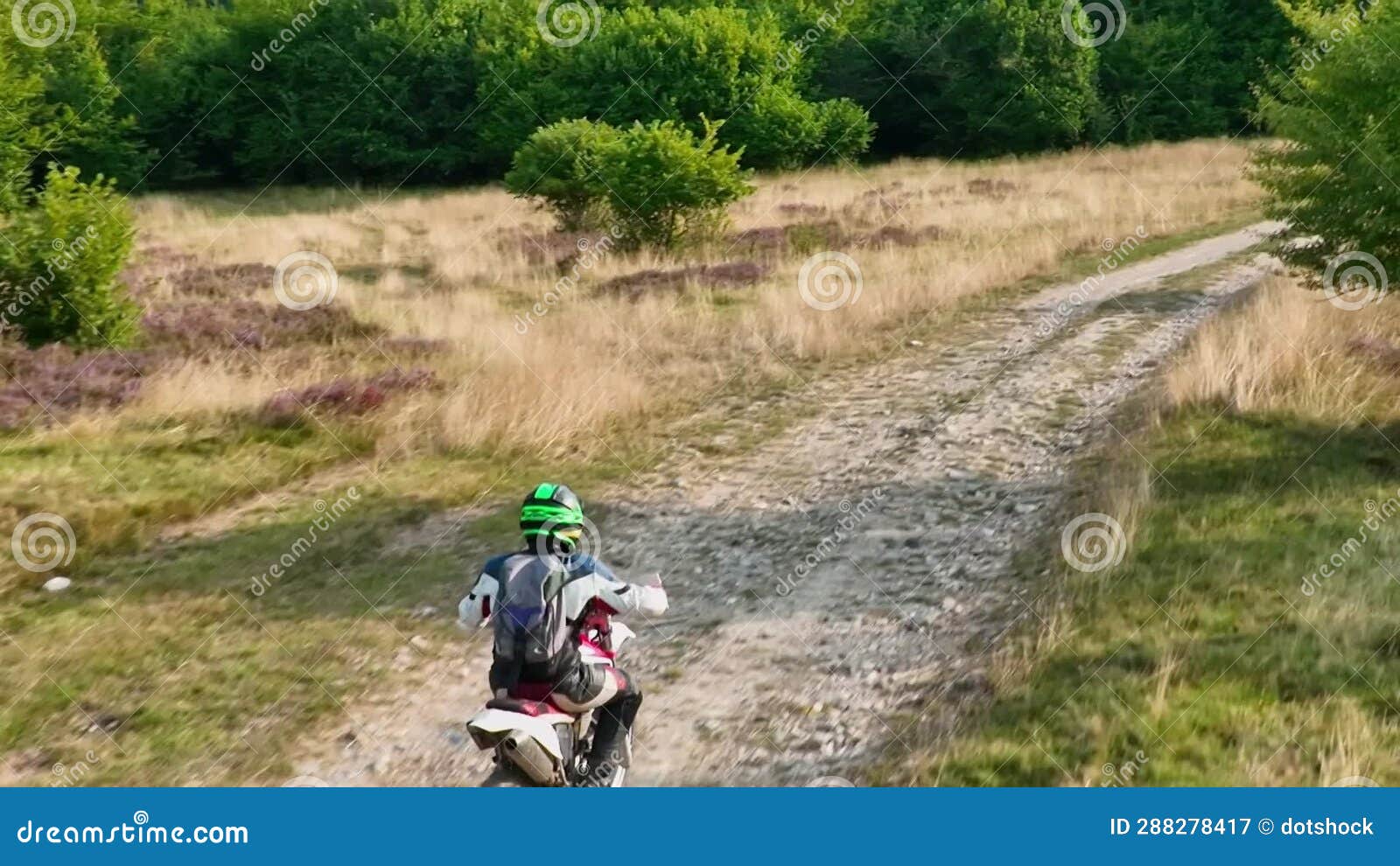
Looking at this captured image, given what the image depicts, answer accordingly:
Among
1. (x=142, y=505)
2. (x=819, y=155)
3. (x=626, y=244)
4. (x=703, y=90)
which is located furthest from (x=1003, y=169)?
(x=142, y=505)

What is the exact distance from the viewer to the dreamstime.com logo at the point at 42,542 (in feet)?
25.9

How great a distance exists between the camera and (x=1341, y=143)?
8492mm

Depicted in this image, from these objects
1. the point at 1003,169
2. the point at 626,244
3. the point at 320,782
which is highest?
the point at 1003,169

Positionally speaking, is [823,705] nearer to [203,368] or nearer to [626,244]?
[203,368]

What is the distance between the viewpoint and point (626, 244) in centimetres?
2102

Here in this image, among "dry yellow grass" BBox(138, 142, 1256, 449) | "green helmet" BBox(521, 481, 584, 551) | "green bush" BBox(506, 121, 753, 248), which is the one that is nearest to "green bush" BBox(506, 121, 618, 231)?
"green bush" BBox(506, 121, 753, 248)

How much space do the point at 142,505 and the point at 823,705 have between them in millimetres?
6001

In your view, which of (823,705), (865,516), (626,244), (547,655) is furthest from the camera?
(626,244)
